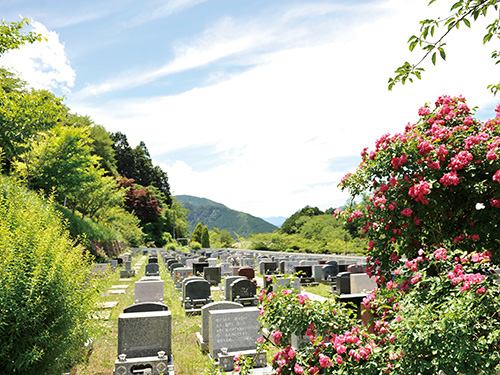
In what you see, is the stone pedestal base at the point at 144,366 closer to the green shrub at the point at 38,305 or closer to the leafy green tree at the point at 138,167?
the green shrub at the point at 38,305

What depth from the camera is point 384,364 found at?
3469 millimetres

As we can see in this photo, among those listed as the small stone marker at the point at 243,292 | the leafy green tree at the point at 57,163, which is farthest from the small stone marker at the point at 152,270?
the small stone marker at the point at 243,292

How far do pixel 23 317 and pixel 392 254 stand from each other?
16.2 ft

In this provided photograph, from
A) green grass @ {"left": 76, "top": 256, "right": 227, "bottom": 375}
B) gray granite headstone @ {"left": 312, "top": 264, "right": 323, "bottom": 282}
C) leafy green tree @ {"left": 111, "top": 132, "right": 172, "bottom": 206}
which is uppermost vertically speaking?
leafy green tree @ {"left": 111, "top": 132, "right": 172, "bottom": 206}

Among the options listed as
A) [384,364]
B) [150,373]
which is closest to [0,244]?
[150,373]

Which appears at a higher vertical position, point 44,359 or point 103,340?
point 44,359

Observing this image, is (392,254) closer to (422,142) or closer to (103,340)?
(422,142)

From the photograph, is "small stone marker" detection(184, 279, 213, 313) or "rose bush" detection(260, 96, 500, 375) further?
"small stone marker" detection(184, 279, 213, 313)

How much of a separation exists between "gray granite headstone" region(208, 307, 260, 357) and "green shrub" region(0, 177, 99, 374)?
278cm

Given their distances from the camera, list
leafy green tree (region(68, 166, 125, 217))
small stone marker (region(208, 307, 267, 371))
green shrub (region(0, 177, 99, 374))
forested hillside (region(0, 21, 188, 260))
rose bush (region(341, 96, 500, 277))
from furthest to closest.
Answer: leafy green tree (region(68, 166, 125, 217)) < forested hillside (region(0, 21, 188, 260)) < small stone marker (region(208, 307, 267, 371)) < green shrub (region(0, 177, 99, 374)) < rose bush (region(341, 96, 500, 277))

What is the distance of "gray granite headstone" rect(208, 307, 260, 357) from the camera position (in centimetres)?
732

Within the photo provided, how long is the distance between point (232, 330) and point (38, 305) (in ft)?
13.1

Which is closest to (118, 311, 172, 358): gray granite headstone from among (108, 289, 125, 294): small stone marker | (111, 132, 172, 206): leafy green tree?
(108, 289, 125, 294): small stone marker

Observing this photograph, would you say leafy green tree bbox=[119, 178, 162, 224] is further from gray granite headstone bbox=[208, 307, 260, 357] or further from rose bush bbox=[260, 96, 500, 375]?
rose bush bbox=[260, 96, 500, 375]
